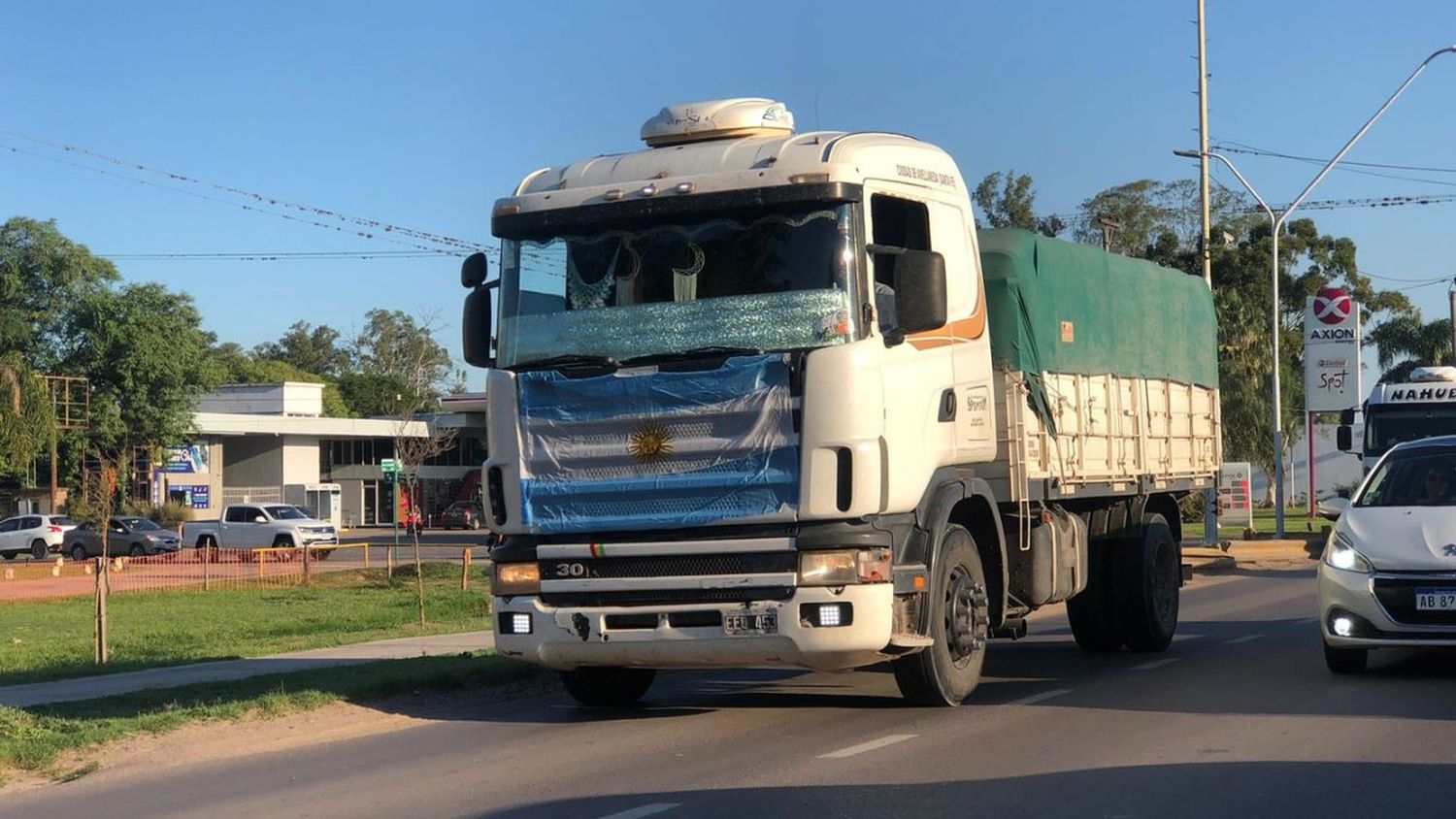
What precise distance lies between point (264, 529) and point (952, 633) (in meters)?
41.2

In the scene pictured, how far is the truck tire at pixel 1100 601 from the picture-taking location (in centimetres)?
1469

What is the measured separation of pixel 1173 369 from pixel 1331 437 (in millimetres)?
51830

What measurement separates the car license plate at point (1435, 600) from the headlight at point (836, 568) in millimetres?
4157

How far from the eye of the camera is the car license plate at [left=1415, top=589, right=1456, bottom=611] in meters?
11.1

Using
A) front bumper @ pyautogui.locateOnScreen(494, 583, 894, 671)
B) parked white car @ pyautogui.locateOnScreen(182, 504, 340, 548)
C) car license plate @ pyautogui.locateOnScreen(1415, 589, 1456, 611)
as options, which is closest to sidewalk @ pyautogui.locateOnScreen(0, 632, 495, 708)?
front bumper @ pyautogui.locateOnScreen(494, 583, 894, 671)

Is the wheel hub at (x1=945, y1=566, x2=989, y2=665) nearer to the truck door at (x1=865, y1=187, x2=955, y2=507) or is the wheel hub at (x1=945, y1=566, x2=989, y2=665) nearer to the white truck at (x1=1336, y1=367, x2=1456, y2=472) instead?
the truck door at (x1=865, y1=187, x2=955, y2=507)

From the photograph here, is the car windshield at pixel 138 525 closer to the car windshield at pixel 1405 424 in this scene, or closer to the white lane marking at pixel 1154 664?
the car windshield at pixel 1405 424

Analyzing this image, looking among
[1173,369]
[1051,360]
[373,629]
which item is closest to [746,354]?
[1051,360]

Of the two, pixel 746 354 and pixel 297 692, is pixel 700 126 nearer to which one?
pixel 746 354

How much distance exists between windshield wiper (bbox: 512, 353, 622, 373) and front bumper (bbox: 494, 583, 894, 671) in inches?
57.8

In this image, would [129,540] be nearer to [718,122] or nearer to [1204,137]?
[1204,137]

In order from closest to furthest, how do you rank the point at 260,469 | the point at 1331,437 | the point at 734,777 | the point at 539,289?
1. the point at 734,777
2. the point at 539,289
3. the point at 1331,437
4. the point at 260,469

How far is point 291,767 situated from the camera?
9906 millimetres

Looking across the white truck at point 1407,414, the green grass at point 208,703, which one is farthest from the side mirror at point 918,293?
the white truck at point 1407,414
